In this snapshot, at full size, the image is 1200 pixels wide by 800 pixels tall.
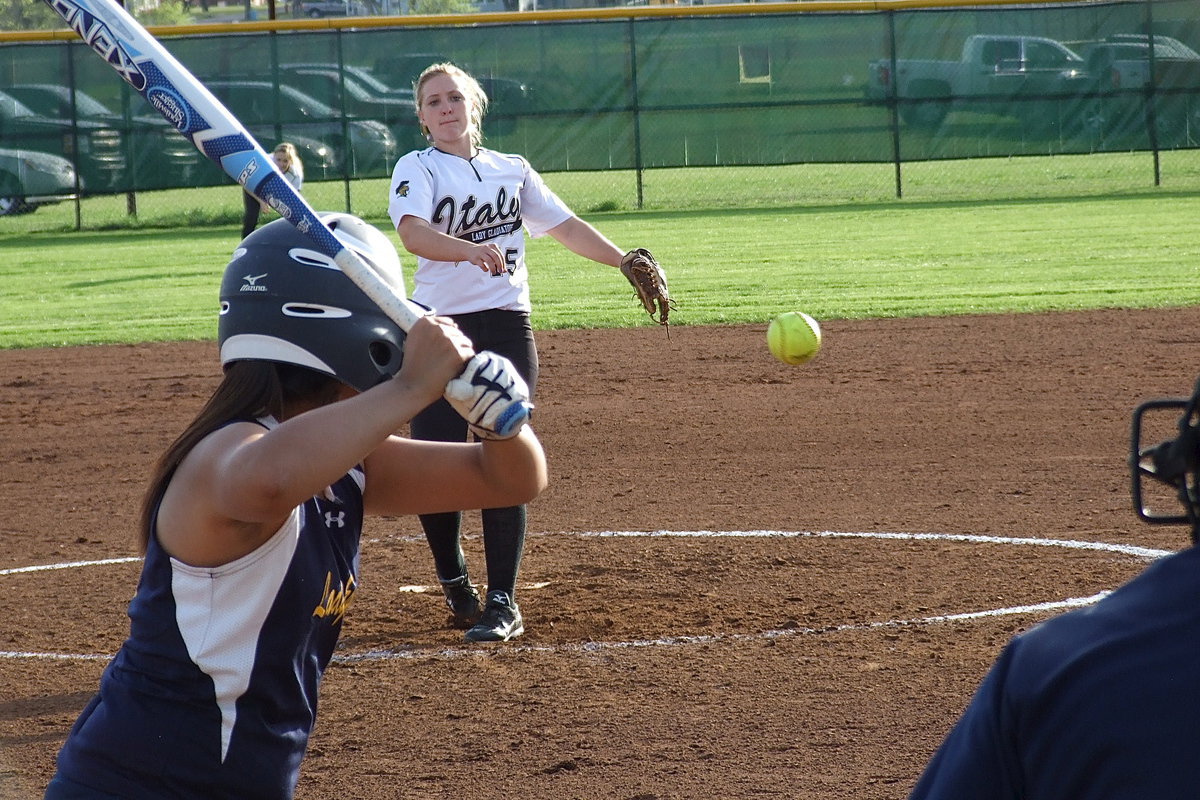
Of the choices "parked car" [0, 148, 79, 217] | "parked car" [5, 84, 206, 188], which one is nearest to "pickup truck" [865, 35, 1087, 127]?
"parked car" [5, 84, 206, 188]

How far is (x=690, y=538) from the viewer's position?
6352mm

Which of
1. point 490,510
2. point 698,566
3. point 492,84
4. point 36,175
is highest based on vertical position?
point 492,84

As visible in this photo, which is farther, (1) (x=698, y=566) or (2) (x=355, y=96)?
(2) (x=355, y=96)

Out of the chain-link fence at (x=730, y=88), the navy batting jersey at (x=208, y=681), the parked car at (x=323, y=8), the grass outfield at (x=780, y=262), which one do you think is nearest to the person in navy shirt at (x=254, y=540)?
the navy batting jersey at (x=208, y=681)

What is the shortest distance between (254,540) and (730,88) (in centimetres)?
2024

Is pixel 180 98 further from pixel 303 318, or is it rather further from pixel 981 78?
pixel 981 78

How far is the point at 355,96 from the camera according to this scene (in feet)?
70.8

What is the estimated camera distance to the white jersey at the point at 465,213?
5156mm

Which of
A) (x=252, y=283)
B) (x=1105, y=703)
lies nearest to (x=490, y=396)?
(x=252, y=283)

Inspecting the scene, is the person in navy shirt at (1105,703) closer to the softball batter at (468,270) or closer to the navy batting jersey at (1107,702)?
the navy batting jersey at (1107,702)

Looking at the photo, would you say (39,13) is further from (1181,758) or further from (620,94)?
(1181,758)

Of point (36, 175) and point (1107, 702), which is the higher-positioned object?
point (1107, 702)

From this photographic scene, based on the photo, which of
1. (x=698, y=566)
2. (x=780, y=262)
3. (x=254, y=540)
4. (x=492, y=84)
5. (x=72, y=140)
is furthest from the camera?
(x=492, y=84)

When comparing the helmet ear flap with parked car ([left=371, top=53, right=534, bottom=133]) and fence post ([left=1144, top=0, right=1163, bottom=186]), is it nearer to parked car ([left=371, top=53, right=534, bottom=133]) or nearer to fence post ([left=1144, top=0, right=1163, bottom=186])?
parked car ([left=371, top=53, right=534, bottom=133])
